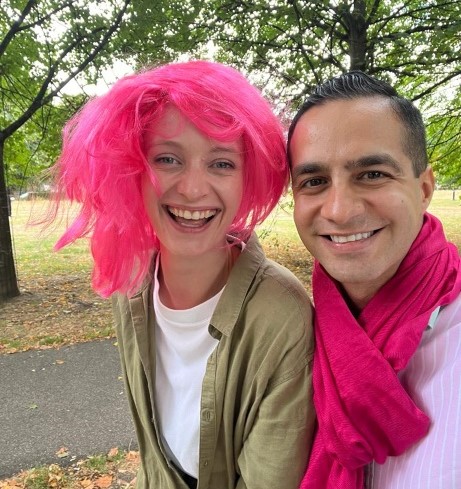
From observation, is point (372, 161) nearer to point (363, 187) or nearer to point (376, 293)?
point (363, 187)

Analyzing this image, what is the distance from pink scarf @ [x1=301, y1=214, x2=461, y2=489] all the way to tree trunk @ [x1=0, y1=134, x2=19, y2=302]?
6111 millimetres

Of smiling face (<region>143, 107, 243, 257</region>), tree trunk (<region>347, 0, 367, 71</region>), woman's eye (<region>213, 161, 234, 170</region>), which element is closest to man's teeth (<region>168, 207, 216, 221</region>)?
smiling face (<region>143, 107, 243, 257</region>)

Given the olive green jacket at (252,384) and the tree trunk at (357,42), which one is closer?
the olive green jacket at (252,384)

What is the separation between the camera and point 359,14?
4.96m

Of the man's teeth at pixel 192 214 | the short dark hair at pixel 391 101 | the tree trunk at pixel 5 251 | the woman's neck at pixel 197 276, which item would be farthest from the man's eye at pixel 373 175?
the tree trunk at pixel 5 251

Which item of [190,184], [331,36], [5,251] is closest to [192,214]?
[190,184]

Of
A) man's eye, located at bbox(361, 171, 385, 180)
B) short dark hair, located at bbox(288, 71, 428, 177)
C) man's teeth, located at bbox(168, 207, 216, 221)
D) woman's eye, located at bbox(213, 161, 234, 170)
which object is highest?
short dark hair, located at bbox(288, 71, 428, 177)

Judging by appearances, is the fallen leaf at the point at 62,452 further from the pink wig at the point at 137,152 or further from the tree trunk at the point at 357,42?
the tree trunk at the point at 357,42

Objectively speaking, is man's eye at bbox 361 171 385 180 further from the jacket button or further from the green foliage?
the green foliage

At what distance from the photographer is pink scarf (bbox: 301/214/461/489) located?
1.06 m

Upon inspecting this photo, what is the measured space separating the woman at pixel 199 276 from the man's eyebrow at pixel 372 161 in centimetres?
34

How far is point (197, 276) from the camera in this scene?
154 cm

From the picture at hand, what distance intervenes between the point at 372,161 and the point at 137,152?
0.72m

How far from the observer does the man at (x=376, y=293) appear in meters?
1.05
